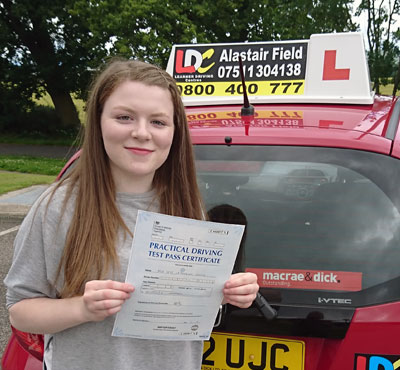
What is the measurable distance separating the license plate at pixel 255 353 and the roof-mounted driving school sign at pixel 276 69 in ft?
4.61

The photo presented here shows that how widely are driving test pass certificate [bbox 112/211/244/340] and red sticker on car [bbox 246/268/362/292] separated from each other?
0.33 meters

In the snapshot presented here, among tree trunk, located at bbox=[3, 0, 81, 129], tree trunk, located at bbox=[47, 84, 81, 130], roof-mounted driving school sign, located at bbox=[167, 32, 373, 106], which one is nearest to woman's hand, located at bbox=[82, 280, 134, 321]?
roof-mounted driving school sign, located at bbox=[167, 32, 373, 106]

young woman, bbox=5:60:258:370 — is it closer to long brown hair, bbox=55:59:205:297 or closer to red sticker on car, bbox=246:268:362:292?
long brown hair, bbox=55:59:205:297

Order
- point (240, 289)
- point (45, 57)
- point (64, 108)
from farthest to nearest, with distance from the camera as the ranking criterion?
point (64, 108) < point (45, 57) < point (240, 289)

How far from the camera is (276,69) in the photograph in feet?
10.9

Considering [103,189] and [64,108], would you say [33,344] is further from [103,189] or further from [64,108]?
[64,108]

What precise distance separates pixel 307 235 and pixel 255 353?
43 cm

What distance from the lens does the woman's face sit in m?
1.36

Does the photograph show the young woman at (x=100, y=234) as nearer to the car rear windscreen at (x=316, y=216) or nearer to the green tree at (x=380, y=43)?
the car rear windscreen at (x=316, y=216)

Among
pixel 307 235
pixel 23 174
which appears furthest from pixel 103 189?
pixel 23 174

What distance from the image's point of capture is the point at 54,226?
4.37 ft

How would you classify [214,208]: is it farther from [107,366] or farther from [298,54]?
[298,54]

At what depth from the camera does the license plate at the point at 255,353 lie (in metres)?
1.57

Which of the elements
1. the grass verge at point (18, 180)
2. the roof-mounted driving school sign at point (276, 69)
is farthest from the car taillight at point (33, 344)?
the grass verge at point (18, 180)
